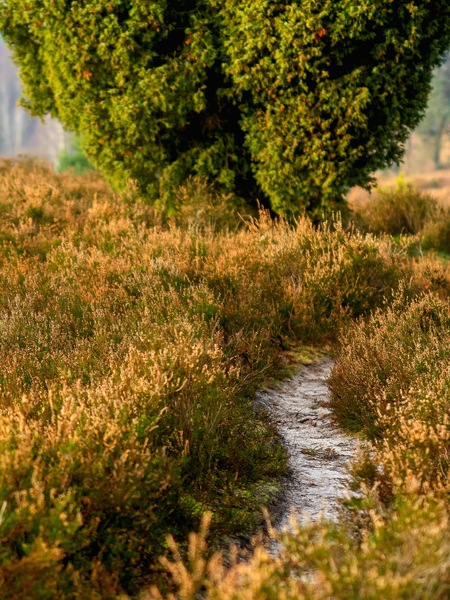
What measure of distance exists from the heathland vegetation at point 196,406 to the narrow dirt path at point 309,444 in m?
0.16

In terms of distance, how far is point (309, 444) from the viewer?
5.41m

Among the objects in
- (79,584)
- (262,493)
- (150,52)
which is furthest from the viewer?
(150,52)

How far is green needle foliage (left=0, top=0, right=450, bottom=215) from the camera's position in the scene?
29.4 ft

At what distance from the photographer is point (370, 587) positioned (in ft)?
8.25

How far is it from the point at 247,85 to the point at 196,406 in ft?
20.0

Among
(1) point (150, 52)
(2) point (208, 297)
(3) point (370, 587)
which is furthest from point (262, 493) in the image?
(1) point (150, 52)

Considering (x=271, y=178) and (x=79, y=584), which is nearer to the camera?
(x=79, y=584)

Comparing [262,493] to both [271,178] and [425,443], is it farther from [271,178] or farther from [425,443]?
[271,178]

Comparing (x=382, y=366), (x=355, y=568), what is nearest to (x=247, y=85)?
(x=382, y=366)

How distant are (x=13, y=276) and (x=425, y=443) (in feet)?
16.9

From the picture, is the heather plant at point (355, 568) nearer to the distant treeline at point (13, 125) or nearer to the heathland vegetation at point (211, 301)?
the heathland vegetation at point (211, 301)

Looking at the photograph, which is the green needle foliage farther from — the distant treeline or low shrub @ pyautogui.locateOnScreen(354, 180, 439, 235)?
the distant treeline

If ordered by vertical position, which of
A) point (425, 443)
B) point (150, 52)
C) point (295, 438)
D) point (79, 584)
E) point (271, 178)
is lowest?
point (295, 438)

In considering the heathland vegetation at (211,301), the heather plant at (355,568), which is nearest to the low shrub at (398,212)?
the heathland vegetation at (211,301)
